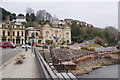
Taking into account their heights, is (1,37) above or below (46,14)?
below

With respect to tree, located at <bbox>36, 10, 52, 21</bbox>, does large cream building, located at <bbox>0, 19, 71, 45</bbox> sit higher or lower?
lower

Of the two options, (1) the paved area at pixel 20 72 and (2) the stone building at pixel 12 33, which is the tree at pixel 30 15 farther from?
(1) the paved area at pixel 20 72

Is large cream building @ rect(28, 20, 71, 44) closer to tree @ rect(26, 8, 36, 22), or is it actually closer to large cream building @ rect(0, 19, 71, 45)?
large cream building @ rect(0, 19, 71, 45)

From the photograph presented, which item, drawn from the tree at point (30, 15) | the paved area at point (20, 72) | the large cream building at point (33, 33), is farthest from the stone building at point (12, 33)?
the paved area at point (20, 72)

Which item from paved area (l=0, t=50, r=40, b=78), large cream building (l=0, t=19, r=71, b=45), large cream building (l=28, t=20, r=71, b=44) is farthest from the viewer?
large cream building (l=28, t=20, r=71, b=44)

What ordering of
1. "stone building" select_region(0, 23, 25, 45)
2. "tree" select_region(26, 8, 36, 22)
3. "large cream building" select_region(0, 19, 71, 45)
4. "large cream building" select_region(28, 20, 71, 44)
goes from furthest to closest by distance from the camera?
"tree" select_region(26, 8, 36, 22)
"large cream building" select_region(28, 20, 71, 44)
"large cream building" select_region(0, 19, 71, 45)
"stone building" select_region(0, 23, 25, 45)

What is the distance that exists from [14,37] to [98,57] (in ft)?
119

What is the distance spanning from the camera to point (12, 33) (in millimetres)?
70500

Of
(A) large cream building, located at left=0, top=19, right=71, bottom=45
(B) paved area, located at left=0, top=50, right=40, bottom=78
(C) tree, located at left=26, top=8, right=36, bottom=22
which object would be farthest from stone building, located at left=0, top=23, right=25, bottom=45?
(B) paved area, located at left=0, top=50, right=40, bottom=78

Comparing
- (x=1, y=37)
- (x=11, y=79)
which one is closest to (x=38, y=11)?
(x=1, y=37)

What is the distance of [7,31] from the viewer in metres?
69.8

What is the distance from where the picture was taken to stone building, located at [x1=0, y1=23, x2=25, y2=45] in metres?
69.0

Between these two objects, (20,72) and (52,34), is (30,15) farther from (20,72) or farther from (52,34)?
(20,72)

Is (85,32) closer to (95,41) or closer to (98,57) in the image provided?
(95,41)
